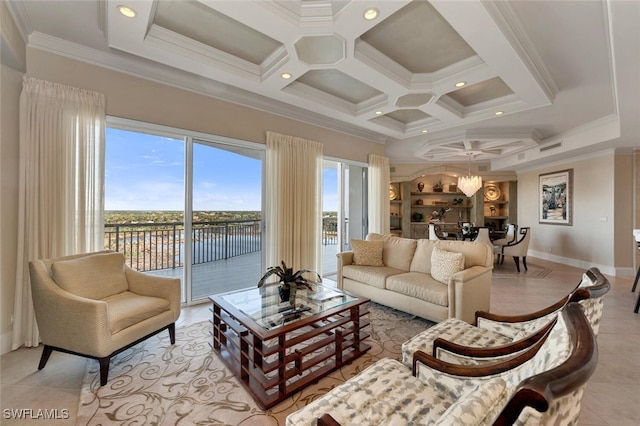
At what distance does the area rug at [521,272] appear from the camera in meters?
5.30

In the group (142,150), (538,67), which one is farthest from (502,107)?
(142,150)

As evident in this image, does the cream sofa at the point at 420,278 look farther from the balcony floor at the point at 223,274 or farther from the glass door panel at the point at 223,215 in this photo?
the glass door panel at the point at 223,215

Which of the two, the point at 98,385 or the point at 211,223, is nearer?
the point at 98,385

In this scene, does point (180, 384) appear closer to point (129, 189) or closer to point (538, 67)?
point (129, 189)

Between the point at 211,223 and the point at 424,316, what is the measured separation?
3.14 meters

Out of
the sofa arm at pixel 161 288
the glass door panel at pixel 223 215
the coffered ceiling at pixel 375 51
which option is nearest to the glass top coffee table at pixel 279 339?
the sofa arm at pixel 161 288

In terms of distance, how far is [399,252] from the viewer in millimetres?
3812

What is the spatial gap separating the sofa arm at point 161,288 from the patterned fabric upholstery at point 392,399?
1.89m

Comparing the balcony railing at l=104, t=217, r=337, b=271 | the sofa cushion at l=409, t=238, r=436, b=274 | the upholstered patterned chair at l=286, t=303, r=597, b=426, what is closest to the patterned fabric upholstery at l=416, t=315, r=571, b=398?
the upholstered patterned chair at l=286, t=303, r=597, b=426

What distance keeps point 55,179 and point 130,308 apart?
1579 mm

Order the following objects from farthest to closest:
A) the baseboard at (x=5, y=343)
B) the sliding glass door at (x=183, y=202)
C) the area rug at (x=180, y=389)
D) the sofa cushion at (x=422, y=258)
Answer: the sofa cushion at (x=422, y=258), the sliding glass door at (x=183, y=202), the baseboard at (x=5, y=343), the area rug at (x=180, y=389)

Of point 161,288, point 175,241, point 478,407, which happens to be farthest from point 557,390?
point 175,241

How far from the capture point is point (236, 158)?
13.6 ft

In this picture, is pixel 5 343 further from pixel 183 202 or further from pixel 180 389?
pixel 183 202
